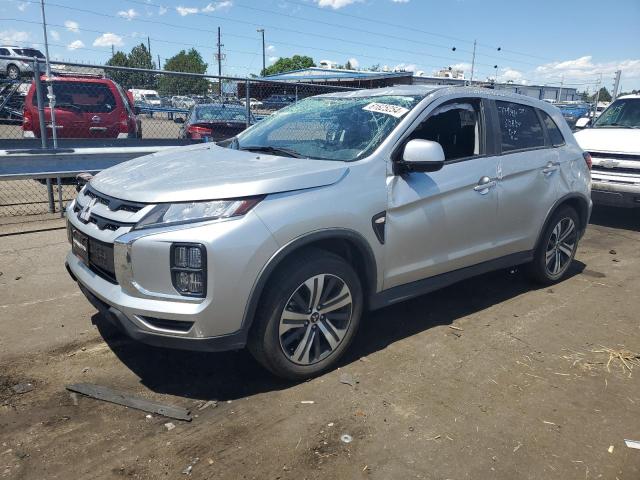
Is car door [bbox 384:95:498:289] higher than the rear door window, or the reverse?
the rear door window

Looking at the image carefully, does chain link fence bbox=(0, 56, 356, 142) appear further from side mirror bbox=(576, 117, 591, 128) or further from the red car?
side mirror bbox=(576, 117, 591, 128)

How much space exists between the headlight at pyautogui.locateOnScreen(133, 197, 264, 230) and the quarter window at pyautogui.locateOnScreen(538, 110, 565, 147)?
332 centimetres

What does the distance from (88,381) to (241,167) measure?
1621 millimetres

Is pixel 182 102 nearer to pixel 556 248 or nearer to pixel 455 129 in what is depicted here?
pixel 455 129

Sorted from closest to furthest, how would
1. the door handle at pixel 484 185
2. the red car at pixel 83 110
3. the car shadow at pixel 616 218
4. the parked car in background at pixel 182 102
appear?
the door handle at pixel 484 185, the car shadow at pixel 616 218, the red car at pixel 83 110, the parked car in background at pixel 182 102

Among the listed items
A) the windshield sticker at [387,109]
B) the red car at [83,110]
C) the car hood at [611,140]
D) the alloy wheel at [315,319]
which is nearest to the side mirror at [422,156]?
the windshield sticker at [387,109]

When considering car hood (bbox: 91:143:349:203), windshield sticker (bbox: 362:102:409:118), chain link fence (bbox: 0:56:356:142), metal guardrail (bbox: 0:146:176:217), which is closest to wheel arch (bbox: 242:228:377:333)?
car hood (bbox: 91:143:349:203)

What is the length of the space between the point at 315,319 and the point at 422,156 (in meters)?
1.24

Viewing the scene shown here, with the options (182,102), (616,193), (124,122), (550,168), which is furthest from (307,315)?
(182,102)

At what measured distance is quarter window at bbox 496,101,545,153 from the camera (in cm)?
431

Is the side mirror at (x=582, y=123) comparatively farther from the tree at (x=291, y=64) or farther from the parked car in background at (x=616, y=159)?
the tree at (x=291, y=64)

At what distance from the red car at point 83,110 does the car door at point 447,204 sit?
6.66m

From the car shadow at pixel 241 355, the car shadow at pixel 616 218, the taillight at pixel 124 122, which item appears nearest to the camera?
the car shadow at pixel 241 355

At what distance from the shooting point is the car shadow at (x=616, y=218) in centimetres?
811
